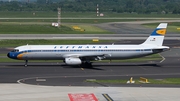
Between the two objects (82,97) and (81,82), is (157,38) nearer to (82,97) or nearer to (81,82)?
(81,82)

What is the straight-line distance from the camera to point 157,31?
73.5 m

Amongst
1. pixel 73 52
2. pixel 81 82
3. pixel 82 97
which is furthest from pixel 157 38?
pixel 82 97

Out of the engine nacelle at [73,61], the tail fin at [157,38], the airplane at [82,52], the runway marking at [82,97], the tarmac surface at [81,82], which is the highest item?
the tail fin at [157,38]

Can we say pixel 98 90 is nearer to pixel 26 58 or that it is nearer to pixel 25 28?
pixel 26 58

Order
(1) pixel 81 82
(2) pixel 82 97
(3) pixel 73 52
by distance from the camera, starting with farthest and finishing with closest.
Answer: (3) pixel 73 52 < (1) pixel 81 82 < (2) pixel 82 97

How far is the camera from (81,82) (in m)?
55.8

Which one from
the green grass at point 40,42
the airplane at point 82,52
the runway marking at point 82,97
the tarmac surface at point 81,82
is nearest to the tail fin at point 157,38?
the airplane at point 82,52

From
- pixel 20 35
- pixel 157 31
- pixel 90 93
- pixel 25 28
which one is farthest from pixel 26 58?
pixel 25 28

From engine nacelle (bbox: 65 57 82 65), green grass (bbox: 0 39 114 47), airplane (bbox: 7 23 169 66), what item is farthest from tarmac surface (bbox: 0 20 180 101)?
green grass (bbox: 0 39 114 47)

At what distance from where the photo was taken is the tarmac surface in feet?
148

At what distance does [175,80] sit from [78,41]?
2095 inches

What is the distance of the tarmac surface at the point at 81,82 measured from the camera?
4525cm

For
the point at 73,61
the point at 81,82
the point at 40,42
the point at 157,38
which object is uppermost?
the point at 157,38

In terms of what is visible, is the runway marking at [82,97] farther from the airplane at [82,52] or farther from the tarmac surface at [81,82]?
the airplane at [82,52]
